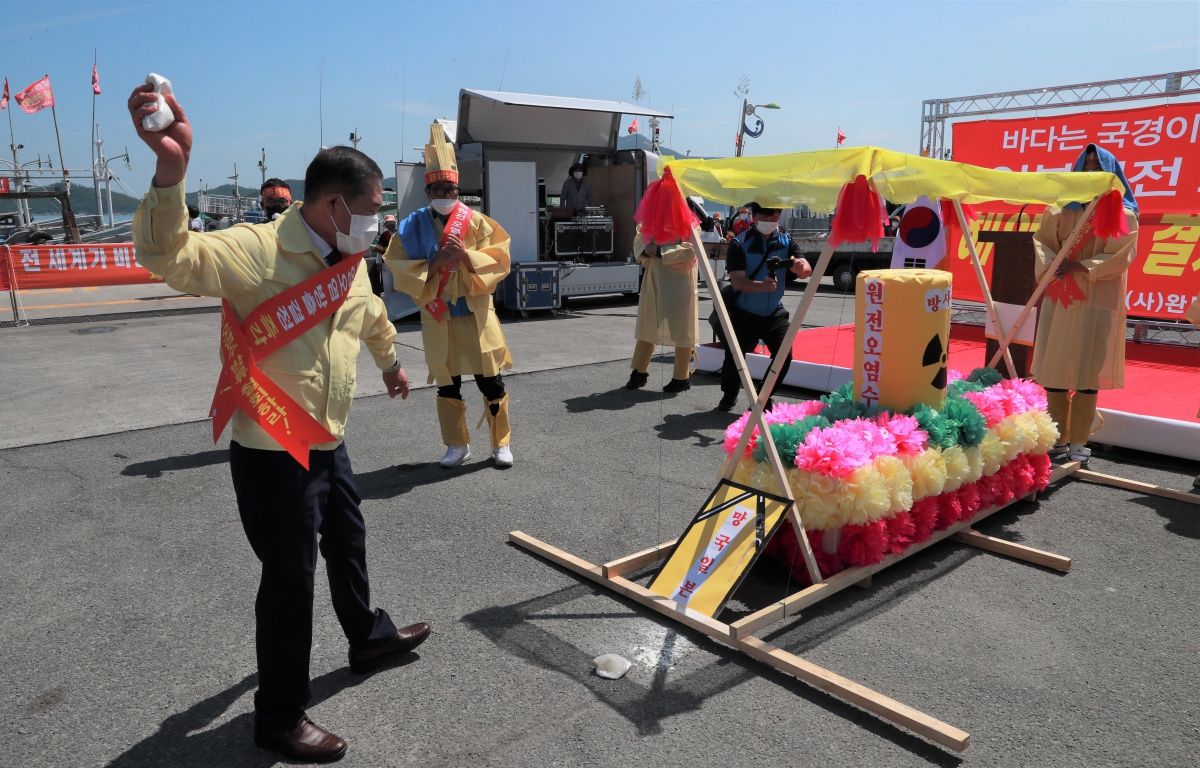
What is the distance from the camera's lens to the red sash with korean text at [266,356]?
86.9 inches

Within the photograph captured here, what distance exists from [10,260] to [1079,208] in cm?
1570

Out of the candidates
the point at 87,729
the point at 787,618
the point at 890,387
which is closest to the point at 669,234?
the point at 890,387

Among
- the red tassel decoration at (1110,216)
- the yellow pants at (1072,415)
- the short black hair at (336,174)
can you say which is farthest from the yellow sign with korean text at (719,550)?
Result: the yellow pants at (1072,415)

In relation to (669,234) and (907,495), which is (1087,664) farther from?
(669,234)

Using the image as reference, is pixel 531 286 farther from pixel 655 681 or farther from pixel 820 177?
pixel 655 681

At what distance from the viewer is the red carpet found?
6.29m

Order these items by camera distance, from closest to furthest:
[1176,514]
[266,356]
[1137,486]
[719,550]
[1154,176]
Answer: [266,356] < [719,550] < [1176,514] < [1137,486] < [1154,176]

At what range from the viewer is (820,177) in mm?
3189

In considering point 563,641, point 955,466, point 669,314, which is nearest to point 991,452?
point 955,466

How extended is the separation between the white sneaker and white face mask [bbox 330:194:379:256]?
317 cm

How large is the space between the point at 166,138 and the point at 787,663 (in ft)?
8.53

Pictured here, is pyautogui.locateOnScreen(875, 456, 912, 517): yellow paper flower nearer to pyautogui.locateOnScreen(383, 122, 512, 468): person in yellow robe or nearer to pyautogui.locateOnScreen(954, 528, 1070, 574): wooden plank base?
pyautogui.locateOnScreen(954, 528, 1070, 574): wooden plank base

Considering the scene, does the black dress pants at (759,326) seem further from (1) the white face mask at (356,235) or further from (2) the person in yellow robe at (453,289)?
(1) the white face mask at (356,235)

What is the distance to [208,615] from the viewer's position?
336cm
